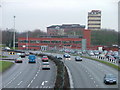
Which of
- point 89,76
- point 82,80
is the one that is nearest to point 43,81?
point 82,80

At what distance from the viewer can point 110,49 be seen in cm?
11838

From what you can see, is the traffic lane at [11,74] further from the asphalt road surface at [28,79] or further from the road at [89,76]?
the road at [89,76]

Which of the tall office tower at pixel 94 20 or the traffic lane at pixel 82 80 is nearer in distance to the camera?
the traffic lane at pixel 82 80

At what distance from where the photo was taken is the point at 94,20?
180 metres

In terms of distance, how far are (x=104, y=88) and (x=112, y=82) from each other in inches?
123

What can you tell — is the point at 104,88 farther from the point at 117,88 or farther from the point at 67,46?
the point at 67,46

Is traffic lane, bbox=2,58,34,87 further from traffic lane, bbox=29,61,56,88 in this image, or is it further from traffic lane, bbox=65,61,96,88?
traffic lane, bbox=65,61,96,88

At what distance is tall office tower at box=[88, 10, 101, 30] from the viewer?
590ft

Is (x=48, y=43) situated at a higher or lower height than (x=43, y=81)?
higher

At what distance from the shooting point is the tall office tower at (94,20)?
179750mm

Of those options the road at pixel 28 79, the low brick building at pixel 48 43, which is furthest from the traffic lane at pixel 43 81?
the low brick building at pixel 48 43

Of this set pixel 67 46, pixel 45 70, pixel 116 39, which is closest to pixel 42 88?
pixel 45 70

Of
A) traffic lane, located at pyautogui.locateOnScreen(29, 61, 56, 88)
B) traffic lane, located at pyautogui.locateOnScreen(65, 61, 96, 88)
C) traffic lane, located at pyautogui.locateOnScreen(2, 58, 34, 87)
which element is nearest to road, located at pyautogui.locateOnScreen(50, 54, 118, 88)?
traffic lane, located at pyautogui.locateOnScreen(65, 61, 96, 88)

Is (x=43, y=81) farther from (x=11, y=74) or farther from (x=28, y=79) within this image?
(x=11, y=74)
